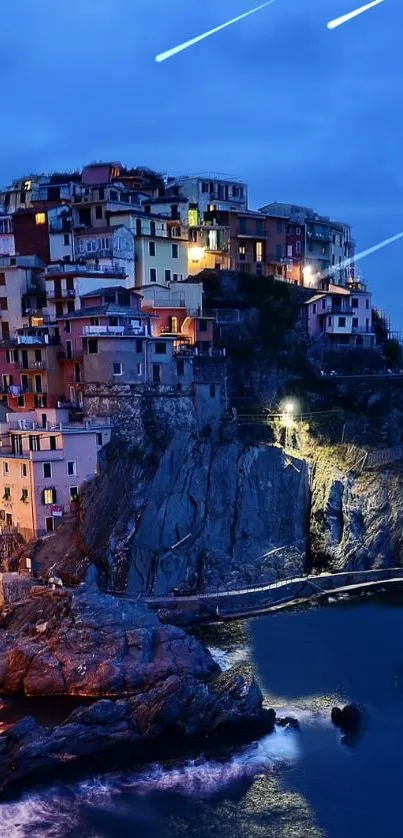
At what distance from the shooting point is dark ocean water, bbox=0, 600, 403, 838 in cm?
2361

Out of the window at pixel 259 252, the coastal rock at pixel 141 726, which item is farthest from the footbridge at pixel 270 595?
the window at pixel 259 252

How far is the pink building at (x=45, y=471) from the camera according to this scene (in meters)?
38.6

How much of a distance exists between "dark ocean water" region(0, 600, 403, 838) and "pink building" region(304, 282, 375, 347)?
86.1 ft

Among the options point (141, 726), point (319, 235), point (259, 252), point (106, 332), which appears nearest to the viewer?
point (141, 726)

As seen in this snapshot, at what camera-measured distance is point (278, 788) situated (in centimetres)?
2541

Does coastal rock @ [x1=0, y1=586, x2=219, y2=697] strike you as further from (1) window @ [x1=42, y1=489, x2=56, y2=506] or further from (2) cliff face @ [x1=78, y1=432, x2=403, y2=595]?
(1) window @ [x1=42, y1=489, x2=56, y2=506]

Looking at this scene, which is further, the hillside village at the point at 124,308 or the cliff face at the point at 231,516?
the hillside village at the point at 124,308

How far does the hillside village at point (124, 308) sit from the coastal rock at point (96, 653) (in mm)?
6500

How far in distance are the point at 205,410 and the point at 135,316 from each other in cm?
628

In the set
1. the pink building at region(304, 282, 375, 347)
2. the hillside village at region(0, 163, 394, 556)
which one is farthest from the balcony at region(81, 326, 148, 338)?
the pink building at region(304, 282, 375, 347)

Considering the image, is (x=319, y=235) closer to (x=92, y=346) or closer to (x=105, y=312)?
(x=105, y=312)

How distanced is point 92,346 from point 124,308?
9.74 feet

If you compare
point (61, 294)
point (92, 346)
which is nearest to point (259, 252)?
point (61, 294)

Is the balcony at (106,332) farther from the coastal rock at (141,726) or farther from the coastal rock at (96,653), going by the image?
the coastal rock at (141,726)
